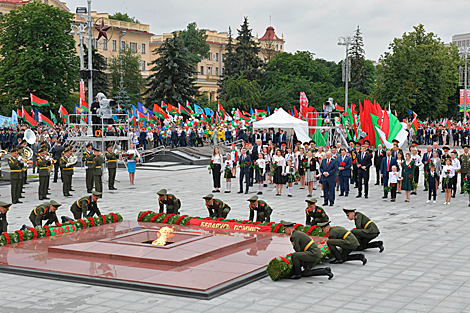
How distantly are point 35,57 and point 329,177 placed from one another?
38.4 metres

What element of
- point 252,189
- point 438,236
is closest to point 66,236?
point 438,236

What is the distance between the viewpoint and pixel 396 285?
357 inches

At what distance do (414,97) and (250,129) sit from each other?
69.0 ft

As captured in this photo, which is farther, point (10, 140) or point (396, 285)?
point (10, 140)

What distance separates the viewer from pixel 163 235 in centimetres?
1243

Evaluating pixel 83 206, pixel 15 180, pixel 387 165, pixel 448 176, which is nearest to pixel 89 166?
pixel 15 180

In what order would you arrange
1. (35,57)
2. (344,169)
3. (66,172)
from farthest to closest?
(35,57) → (66,172) → (344,169)

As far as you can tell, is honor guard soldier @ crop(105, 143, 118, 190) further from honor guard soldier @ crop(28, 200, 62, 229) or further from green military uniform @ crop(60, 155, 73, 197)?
honor guard soldier @ crop(28, 200, 62, 229)

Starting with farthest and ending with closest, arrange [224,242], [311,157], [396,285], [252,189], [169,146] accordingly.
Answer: [169,146]
[252,189]
[311,157]
[224,242]
[396,285]

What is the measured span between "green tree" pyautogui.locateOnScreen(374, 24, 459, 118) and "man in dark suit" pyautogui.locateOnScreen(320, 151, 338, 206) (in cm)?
3840

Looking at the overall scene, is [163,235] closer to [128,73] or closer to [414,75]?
[414,75]

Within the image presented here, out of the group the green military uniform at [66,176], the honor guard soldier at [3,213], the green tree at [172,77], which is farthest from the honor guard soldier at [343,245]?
the green tree at [172,77]

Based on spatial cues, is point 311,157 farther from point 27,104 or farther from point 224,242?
point 27,104

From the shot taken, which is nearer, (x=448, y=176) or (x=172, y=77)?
(x=448, y=176)
